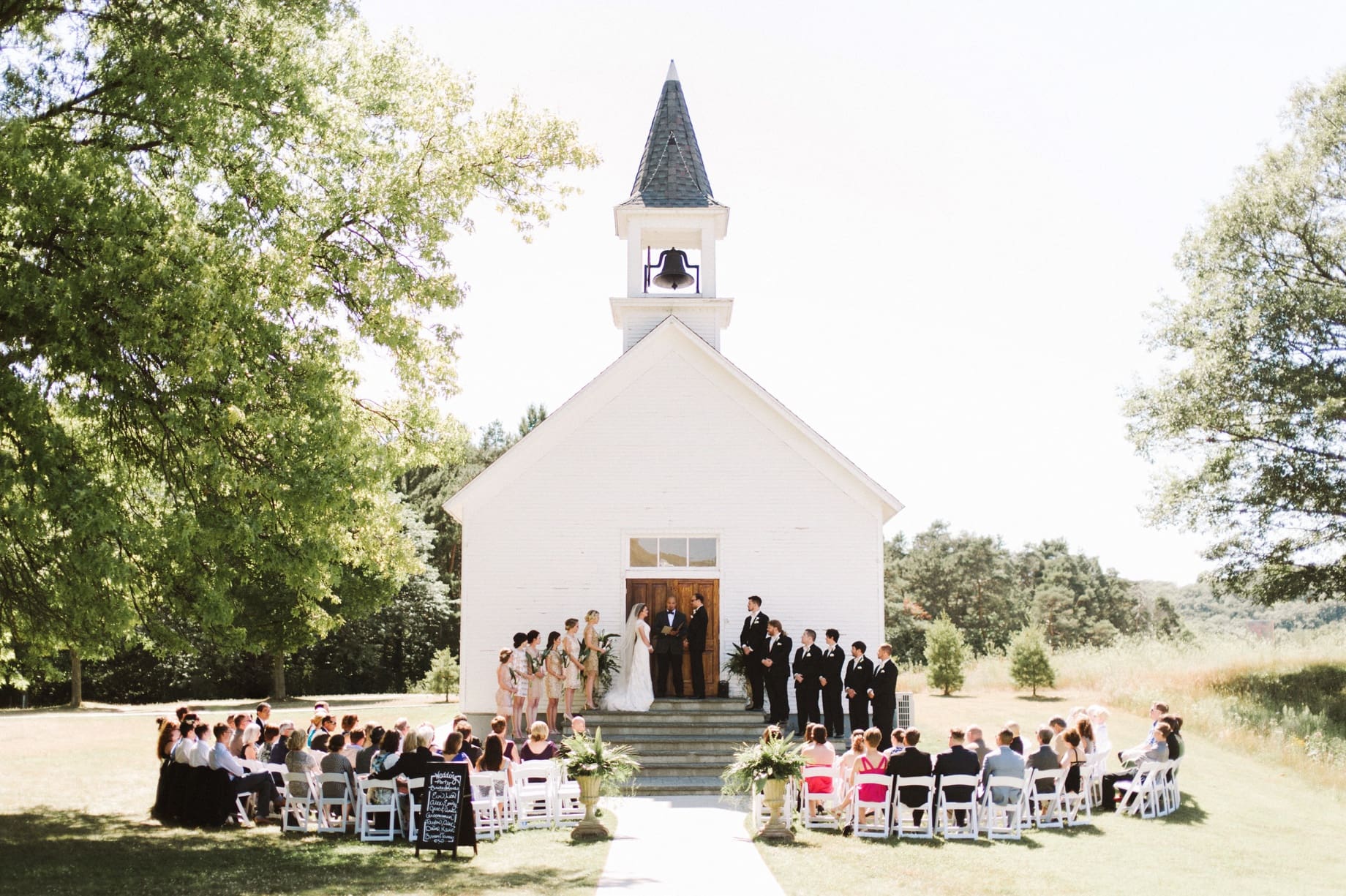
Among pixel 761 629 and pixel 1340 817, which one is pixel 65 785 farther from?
pixel 1340 817

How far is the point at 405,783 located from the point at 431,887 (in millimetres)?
2713

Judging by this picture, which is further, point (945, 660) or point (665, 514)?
point (945, 660)

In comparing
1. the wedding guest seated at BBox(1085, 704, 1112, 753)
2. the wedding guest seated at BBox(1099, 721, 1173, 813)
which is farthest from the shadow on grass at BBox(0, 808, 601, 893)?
the wedding guest seated at BBox(1085, 704, 1112, 753)

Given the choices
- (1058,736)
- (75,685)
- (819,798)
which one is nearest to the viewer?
(819,798)

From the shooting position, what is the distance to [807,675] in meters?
17.1

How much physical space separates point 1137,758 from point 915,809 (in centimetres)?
393

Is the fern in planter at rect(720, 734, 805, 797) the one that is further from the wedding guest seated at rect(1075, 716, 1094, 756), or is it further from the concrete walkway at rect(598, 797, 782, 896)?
the wedding guest seated at rect(1075, 716, 1094, 756)

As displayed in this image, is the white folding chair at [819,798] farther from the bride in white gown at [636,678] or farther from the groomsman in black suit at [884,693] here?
the bride in white gown at [636,678]

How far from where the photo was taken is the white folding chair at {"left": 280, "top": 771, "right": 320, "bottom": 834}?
12.7 metres

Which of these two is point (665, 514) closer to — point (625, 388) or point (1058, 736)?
point (625, 388)

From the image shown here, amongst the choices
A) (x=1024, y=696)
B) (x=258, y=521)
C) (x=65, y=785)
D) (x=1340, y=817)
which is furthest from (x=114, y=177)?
(x=1024, y=696)

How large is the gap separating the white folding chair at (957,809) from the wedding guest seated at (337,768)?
645cm

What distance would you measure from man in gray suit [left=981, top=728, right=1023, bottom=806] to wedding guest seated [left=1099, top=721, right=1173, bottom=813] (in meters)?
2.13

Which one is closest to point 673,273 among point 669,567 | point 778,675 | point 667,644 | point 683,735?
point 669,567
